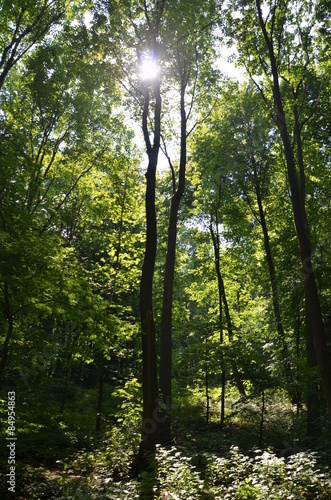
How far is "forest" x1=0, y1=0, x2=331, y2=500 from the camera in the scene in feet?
25.1

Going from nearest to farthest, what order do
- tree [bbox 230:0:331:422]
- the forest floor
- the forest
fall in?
1. the forest floor
2. the forest
3. tree [bbox 230:0:331:422]

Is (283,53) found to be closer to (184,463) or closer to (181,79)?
(181,79)

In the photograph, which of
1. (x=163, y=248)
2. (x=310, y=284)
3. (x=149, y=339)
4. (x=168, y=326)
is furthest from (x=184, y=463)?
(x=163, y=248)

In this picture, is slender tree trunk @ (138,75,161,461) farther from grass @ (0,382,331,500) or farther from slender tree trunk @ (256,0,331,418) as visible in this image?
slender tree trunk @ (256,0,331,418)

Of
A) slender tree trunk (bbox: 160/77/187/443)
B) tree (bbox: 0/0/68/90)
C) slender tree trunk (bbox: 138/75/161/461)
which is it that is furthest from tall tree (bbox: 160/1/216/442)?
tree (bbox: 0/0/68/90)

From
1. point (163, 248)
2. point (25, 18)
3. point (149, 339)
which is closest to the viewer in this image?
point (149, 339)

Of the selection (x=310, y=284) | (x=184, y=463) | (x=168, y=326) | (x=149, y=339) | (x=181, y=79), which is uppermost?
(x=181, y=79)

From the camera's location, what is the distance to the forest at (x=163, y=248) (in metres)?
7.64

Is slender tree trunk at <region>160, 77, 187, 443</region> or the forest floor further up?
slender tree trunk at <region>160, 77, 187, 443</region>

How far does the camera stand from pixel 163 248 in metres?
21.4

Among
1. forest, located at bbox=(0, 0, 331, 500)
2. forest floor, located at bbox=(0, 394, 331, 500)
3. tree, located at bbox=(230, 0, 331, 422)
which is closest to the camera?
forest floor, located at bbox=(0, 394, 331, 500)

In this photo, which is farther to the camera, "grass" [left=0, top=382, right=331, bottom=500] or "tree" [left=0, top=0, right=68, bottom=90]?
"tree" [left=0, top=0, right=68, bottom=90]

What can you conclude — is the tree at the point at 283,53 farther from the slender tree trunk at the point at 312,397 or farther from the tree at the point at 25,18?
the tree at the point at 25,18

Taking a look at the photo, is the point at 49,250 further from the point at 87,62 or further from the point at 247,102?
the point at 247,102
